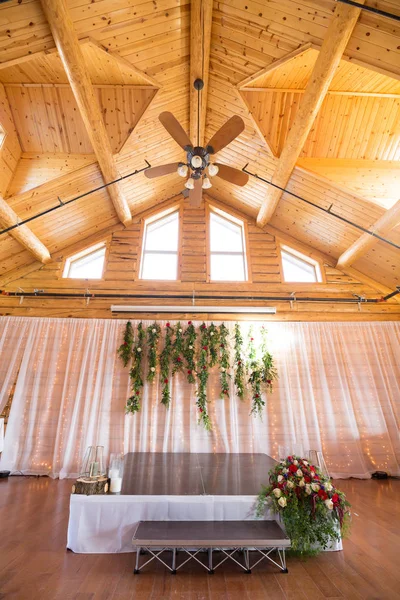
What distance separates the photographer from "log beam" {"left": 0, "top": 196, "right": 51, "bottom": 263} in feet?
14.0

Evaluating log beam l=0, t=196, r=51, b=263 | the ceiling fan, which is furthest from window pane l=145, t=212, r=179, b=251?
the ceiling fan

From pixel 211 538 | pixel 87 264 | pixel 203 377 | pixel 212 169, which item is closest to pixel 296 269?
pixel 203 377

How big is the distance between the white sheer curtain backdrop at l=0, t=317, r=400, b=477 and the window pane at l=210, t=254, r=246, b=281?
1028 mm

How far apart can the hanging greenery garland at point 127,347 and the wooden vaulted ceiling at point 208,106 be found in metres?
2.16

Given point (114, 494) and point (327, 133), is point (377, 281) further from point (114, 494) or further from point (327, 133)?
point (114, 494)

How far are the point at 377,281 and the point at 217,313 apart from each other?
3081 millimetres

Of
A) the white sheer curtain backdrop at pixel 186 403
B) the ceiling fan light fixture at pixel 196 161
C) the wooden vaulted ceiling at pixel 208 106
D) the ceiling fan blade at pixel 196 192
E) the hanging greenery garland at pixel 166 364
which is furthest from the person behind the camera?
the hanging greenery garland at pixel 166 364

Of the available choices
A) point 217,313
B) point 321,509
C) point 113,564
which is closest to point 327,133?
point 217,313

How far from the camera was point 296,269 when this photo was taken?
624 centimetres

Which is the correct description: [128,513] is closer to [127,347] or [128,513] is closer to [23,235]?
[127,347]

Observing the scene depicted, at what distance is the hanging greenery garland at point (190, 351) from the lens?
16.7ft

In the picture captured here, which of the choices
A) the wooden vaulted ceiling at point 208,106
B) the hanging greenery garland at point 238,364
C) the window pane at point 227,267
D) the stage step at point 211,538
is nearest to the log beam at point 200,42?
the wooden vaulted ceiling at point 208,106

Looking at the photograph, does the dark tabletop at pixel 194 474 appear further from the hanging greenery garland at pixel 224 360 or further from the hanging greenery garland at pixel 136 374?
the hanging greenery garland at pixel 224 360

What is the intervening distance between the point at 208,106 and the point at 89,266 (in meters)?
3.55
